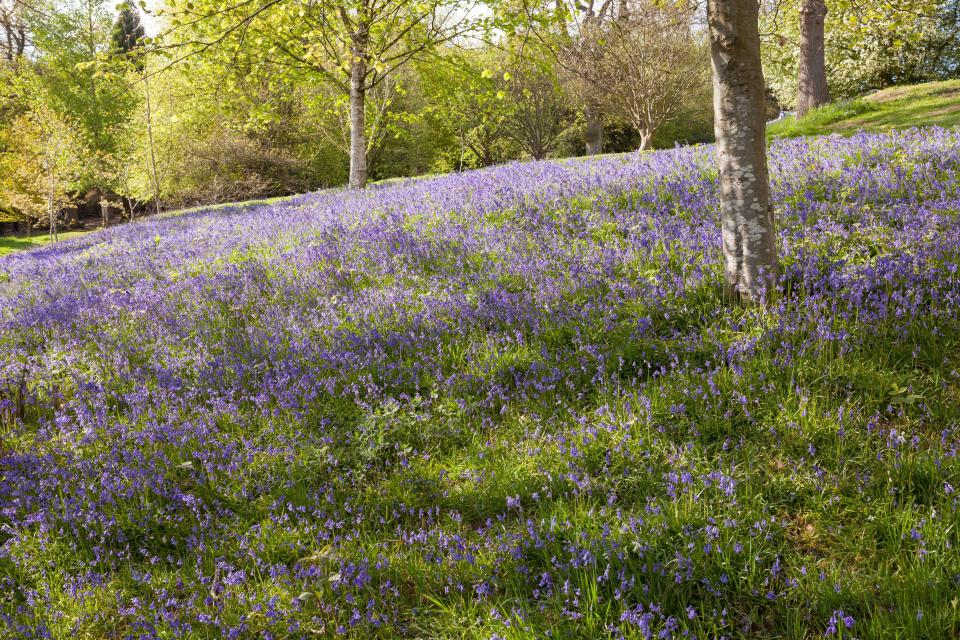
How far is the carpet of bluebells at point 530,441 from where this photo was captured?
265 cm

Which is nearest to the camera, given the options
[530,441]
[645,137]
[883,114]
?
[530,441]

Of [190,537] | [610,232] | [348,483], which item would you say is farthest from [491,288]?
[190,537]

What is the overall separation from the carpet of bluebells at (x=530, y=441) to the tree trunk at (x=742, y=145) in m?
0.28

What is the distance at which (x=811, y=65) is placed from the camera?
16547mm

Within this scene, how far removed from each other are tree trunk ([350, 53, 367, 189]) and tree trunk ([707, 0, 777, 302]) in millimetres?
13045

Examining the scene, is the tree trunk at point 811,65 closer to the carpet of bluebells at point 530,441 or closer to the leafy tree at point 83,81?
the carpet of bluebells at point 530,441

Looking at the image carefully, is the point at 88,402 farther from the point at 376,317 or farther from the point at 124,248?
the point at 124,248

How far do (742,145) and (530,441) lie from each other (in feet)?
9.44

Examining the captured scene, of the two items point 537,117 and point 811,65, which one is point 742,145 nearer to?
point 811,65

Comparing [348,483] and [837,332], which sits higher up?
[837,332]

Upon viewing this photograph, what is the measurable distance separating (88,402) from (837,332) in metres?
6.15

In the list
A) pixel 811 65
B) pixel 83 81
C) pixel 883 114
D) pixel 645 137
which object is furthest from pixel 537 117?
pixel 83 81

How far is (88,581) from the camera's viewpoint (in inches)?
125

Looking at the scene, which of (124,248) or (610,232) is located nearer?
(610,232)
